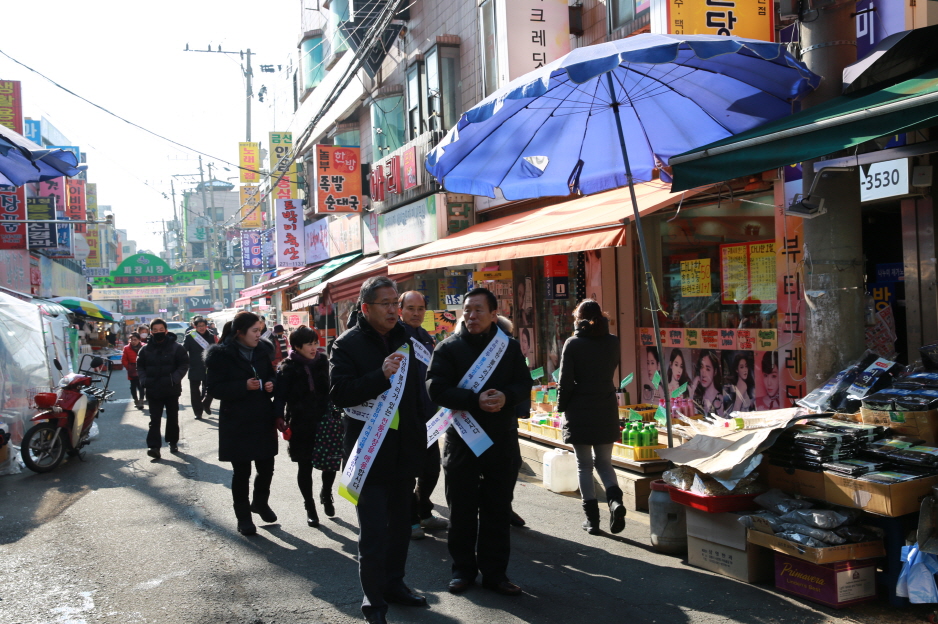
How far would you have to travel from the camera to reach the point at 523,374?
5.01 metres

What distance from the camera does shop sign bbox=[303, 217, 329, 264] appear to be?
2527 centimetres

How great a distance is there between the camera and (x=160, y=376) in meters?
10.1

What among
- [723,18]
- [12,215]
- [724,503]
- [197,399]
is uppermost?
[12,215]

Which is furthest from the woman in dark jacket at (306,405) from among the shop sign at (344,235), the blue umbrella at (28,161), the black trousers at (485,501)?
the shop sign at (344,235)

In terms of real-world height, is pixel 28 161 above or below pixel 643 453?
above

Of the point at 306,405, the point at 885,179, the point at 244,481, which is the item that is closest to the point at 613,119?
the point at 885,179

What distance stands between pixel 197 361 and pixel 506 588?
11.0 metres

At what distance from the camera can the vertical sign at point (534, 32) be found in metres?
11.3

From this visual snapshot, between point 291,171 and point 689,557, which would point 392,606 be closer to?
point 689,557

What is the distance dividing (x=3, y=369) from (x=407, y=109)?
1028 cm

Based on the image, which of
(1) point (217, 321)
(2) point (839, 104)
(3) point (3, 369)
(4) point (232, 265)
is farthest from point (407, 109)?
(4) point (232, 265)

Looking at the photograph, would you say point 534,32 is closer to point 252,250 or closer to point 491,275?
point 491,275

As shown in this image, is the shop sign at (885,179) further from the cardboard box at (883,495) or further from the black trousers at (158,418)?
the black trousers at (158,418)

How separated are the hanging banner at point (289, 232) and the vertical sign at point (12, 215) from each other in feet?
26.1
